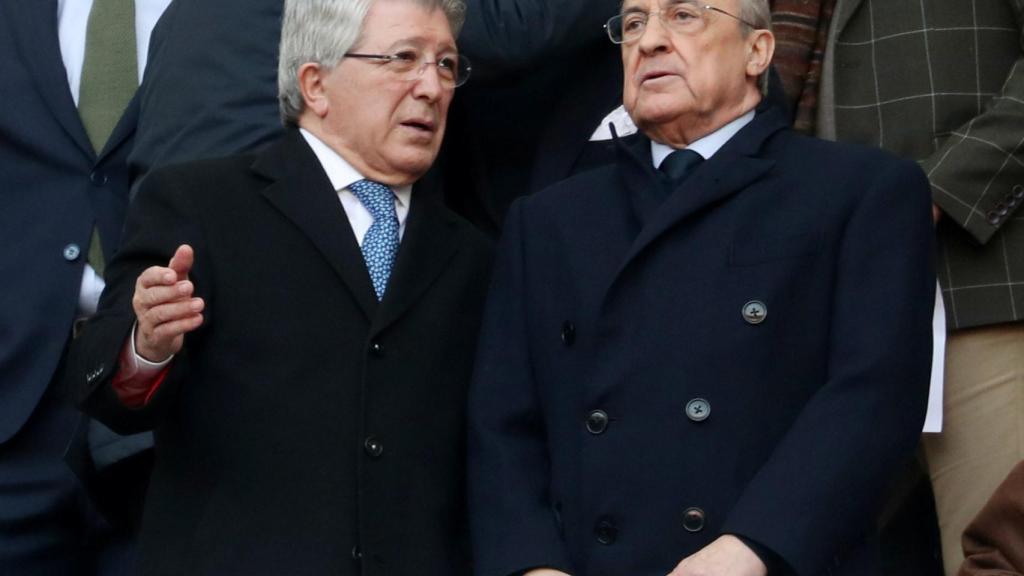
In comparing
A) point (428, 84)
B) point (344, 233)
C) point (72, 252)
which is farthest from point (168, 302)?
point (72, 252)

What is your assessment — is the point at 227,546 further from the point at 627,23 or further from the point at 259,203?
the point at 627,23

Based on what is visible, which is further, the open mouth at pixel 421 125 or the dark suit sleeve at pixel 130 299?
the open mouth at pixel 421 125

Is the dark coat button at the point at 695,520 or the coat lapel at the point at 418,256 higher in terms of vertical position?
the coat lapel at the point at 418,256

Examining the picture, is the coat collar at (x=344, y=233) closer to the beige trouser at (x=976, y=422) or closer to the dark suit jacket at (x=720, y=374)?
the dark suit jacket at (x=720, y=374)

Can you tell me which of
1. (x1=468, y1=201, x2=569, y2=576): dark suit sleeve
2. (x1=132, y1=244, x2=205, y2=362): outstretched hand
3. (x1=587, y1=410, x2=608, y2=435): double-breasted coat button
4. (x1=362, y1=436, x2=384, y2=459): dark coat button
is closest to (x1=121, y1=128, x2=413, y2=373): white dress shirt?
(x1=468, y1=201, x2=569, y2=576): dark suit sleeve

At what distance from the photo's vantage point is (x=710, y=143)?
13.1 feet

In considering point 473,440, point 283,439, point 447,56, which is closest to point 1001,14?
point 447,56

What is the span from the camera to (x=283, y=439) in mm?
3951

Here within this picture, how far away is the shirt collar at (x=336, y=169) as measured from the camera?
4215 mm

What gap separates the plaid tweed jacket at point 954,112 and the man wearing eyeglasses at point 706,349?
64 centimetres

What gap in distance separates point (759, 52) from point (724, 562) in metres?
1.14

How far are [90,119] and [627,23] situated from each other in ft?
5.01

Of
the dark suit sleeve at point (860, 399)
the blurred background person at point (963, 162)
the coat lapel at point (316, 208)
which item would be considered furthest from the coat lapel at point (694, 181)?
the blurred background person at point (963, 162)

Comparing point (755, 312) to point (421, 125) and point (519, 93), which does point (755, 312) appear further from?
point (519, 93)
